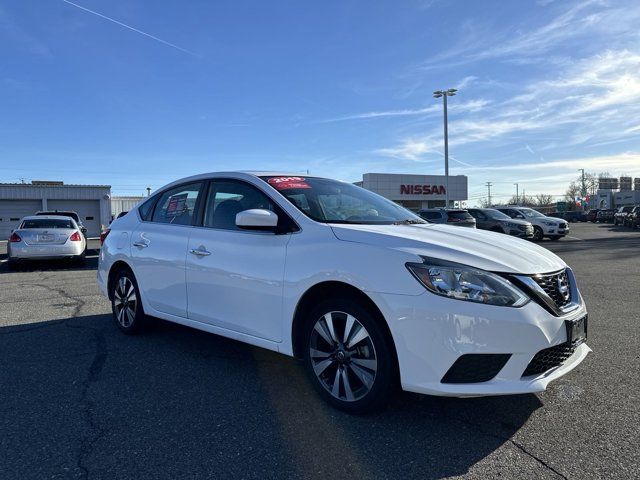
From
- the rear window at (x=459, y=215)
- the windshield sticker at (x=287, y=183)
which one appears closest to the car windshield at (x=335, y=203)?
the windshield sticker at (x=287, y=183)

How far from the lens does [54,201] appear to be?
116 feet

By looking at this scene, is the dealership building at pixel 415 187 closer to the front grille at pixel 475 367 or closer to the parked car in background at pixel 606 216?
the parked car in background at pixel 606 216

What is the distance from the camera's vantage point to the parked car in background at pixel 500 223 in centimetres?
2055

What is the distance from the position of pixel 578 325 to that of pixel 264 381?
2.32 metres

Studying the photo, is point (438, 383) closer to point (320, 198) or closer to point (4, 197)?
point (320, 198)

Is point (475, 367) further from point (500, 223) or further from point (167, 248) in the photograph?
point (500, 223)

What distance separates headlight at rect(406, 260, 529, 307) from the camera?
2664mm

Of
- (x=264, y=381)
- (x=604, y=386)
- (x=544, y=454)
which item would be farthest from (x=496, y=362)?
(x=264, y=381)

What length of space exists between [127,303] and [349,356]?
313cm

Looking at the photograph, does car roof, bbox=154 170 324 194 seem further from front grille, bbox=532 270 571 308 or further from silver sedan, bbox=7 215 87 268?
silver sedan, bbox=7 215 87 268

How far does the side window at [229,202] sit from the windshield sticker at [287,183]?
0.14 m

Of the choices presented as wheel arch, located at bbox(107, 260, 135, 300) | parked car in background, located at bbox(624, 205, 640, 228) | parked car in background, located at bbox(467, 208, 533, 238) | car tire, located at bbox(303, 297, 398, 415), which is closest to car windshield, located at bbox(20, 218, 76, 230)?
wheel arch, located at bbox(107, 260, 135, 300)

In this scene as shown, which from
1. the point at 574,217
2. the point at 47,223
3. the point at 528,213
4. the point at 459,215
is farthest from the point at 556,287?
the point at 574,217

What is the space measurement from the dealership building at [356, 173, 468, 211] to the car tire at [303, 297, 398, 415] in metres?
40.7
